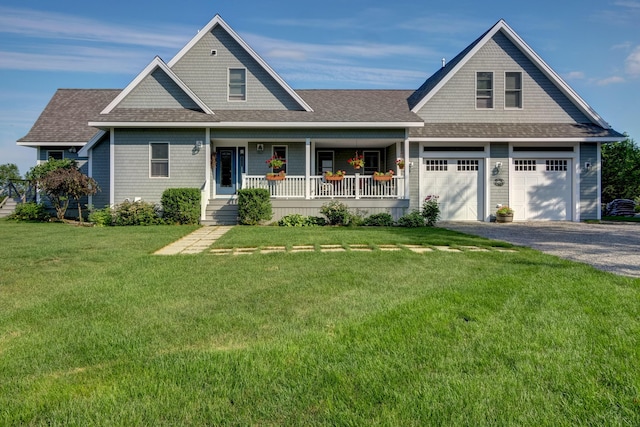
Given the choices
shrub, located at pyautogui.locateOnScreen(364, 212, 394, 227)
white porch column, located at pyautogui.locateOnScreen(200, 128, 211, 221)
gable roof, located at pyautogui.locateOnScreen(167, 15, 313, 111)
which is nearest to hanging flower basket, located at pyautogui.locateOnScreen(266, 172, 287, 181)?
white porch column, located at pyautogui.locateOnScreen(200, 128, 211, 221)

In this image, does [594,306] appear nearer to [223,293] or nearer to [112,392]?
[223,293]

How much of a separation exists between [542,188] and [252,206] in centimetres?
1085

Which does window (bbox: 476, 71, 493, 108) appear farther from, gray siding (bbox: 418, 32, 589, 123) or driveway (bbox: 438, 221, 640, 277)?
driveway (bbox: 438, 221, 640, 277)

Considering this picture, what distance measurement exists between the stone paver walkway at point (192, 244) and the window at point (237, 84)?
6526 millimetres

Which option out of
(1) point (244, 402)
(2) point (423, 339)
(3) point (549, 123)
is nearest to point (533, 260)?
(2) point (423, 339)

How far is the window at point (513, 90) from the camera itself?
52.1 feet

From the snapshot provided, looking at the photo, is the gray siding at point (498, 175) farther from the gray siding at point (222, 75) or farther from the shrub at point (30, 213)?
the shrub at point (30, 213)

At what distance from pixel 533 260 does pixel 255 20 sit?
48.1 ft

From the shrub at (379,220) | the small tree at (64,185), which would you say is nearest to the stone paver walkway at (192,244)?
the shrub at (379,220)

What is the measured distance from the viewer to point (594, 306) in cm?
387

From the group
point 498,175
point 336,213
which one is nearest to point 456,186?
point 498,175

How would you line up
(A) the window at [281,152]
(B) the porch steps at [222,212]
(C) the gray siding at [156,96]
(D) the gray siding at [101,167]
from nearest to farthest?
(B) the porch steps at [222,212], (C) the gray siding at [156,96], (D) the gray siding at [101,167], (A) the window at [281,152]

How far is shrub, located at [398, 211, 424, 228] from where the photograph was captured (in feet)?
42.8

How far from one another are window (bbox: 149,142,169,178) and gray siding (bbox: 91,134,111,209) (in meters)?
2.55
